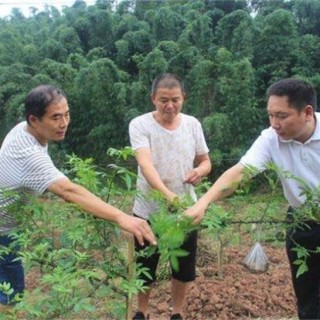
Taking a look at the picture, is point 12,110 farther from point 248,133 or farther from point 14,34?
point 248,133

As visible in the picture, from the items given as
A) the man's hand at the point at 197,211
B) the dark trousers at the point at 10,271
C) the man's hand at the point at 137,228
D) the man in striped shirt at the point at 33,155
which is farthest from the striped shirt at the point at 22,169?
the man's hand at the point at 197,211

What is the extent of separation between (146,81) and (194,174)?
6795mm

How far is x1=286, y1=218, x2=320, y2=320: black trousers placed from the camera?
2.10m

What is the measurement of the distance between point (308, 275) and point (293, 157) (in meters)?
0.57

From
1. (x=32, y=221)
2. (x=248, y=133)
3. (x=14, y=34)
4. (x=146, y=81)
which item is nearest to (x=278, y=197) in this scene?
(x=32, y=221)

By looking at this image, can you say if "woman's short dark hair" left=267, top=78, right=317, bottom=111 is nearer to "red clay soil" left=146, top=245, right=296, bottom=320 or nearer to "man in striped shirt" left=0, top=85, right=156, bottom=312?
"man in striped shirt" left=0, top=85, right=156, bottom=312

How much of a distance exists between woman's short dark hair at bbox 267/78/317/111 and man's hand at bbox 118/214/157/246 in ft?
2.54

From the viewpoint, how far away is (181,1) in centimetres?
1270

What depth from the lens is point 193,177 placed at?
2.36 meters

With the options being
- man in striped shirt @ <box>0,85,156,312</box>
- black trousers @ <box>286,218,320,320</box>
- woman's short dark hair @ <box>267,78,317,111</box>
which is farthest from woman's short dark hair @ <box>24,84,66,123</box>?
black trousers @ <box>286,218,320,320</box>

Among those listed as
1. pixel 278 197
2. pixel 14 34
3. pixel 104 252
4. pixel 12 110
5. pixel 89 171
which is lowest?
pixel 104 252

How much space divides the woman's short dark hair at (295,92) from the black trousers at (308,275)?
1.71 feet

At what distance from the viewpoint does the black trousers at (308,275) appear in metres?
2.10

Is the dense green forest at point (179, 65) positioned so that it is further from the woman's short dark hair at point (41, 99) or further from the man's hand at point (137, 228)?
the man's hand at point (137, 228)
